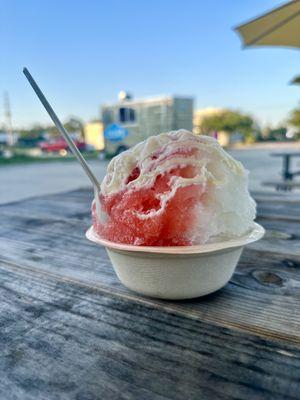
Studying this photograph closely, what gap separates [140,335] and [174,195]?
0.15 m

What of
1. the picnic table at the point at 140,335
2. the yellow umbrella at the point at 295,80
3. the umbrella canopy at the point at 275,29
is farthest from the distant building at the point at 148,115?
the picnic table at the point at 140,335

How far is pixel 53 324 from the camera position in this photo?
38cm

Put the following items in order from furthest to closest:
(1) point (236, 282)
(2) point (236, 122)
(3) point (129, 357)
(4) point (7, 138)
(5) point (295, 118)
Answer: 1. (4) point (7, 138)
2. (2) point (236, 122)
3. (5) point (295, 118)
4. (1) point (236, 282)
5. (3) point (129, 357)

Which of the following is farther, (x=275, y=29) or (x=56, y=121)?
(x=275, y=29)

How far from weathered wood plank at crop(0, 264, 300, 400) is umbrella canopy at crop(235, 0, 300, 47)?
131cm

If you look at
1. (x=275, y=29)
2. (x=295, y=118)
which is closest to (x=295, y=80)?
(x=275, y=29)

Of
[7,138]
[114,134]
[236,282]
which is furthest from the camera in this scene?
[7,138]

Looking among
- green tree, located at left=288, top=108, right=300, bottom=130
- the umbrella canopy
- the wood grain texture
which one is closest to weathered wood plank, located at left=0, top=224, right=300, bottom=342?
the wood grain texture

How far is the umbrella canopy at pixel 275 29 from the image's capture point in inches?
52.7

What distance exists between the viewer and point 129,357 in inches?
12.3

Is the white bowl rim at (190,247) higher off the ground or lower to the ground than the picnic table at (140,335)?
higher

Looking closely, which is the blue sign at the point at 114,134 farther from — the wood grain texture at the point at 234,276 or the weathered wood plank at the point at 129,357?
the weathered wood plank at the point at 129,357

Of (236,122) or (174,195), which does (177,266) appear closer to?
(174,195)

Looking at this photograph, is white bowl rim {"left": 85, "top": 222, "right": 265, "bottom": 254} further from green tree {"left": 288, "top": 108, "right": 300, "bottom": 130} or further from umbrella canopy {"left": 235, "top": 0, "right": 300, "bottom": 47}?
green tree {"left": 288, "top": 108, "right": 300, "bottom": 130}
